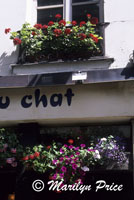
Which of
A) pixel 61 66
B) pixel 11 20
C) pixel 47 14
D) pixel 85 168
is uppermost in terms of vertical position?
pixel 47 14

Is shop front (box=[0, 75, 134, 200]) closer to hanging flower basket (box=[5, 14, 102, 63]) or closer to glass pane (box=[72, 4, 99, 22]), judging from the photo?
hanging flower basket (box=[5, 14, 102, 63])

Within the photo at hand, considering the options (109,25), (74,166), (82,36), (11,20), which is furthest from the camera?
(11,20)

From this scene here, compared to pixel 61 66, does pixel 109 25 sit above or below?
above

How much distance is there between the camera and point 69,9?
698cm

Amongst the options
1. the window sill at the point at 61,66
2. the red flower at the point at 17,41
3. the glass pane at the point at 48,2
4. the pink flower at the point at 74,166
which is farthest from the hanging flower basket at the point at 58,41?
the pink flower at the point at 74,166

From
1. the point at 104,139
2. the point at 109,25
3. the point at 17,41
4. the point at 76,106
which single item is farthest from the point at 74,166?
the point at 109,25

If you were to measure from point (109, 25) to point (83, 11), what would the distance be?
796 mm

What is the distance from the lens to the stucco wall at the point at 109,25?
6203mm

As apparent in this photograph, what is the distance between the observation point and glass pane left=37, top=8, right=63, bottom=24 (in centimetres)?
703

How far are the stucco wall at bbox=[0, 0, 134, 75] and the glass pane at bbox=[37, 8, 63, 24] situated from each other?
0.11 meters

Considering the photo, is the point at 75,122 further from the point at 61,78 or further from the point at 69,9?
the point at 69,9

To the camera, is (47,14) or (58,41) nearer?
(58,41)

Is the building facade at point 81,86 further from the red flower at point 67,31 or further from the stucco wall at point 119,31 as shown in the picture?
the red flower at point 67,31

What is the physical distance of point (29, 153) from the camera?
593cm
